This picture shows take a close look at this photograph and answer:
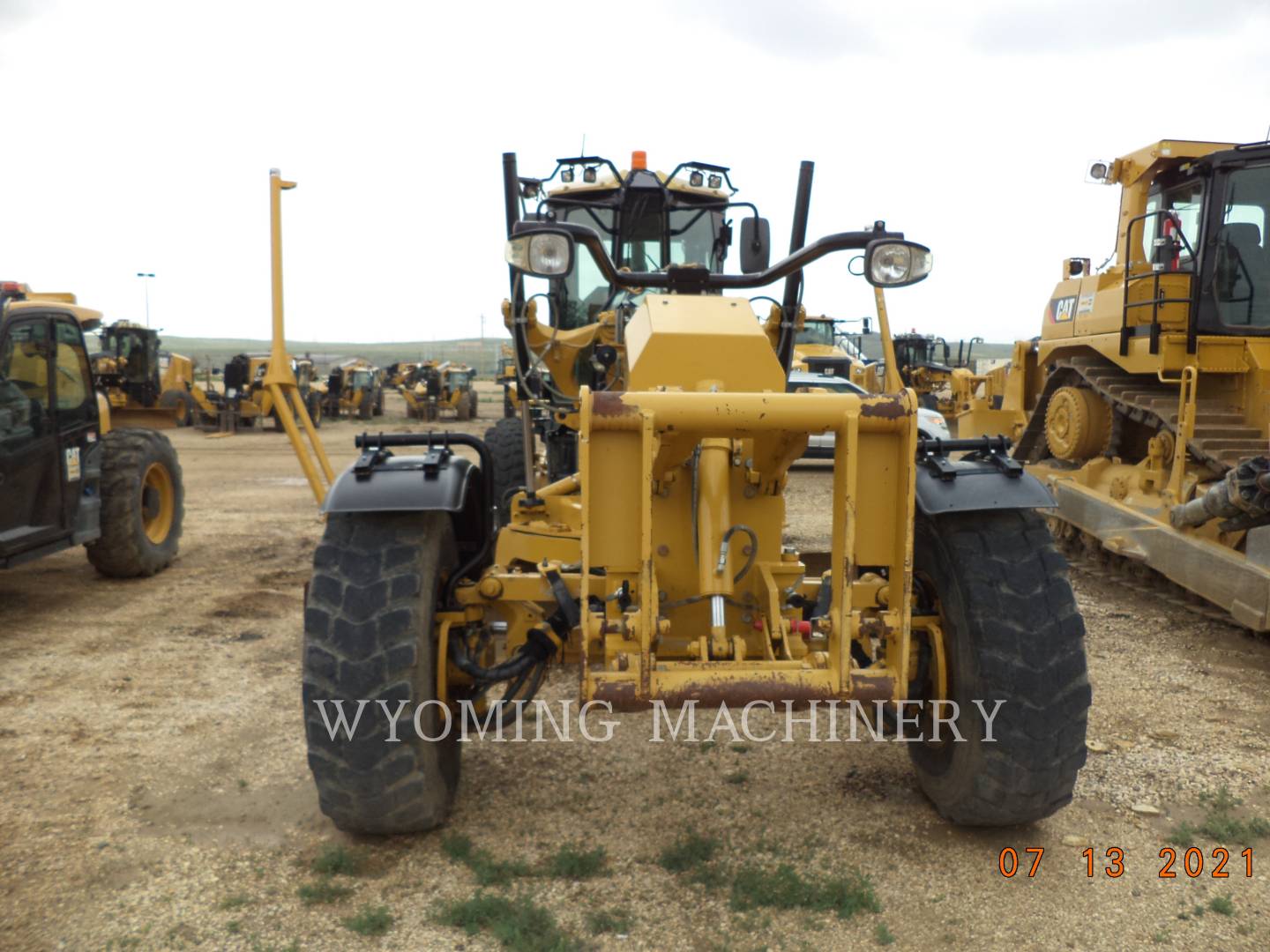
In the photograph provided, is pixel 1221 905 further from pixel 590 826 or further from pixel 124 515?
pixel 124 515

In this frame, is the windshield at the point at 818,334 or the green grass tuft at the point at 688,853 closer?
the green grass tuft at the point at 688,853

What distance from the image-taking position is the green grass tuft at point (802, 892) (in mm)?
3014

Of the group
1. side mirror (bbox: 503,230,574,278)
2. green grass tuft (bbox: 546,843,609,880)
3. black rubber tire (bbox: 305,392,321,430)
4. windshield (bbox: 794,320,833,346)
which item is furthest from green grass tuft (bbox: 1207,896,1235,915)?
black rubber tire (bbox: 305,392,321,430)

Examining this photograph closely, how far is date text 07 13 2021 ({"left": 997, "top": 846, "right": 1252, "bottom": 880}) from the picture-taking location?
324 centimetres

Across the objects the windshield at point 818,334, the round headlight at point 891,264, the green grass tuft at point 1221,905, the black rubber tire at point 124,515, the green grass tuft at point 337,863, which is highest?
the windshield at point 818,334

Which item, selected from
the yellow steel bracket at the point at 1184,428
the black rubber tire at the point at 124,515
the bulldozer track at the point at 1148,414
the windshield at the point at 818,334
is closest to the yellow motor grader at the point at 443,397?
the windshield at the point at 818,334

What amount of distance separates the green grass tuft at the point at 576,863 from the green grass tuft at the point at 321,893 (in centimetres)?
62

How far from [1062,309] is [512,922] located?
7.57m

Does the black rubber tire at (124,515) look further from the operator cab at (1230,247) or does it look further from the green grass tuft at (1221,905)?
the operator cab at (1230,247)

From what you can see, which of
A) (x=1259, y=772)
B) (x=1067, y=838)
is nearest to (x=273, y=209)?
(x=1067, y=838)

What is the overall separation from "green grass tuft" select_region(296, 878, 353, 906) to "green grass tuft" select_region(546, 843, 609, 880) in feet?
2.05

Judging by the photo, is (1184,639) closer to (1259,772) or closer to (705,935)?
(1259,772)

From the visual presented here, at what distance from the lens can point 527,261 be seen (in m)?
3.32

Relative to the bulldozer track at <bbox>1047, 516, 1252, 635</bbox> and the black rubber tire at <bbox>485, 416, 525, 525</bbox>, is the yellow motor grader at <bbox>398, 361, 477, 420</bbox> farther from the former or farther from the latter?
the bulldozer track at <bbox>1047, 516, 1252, 635</bbox>
